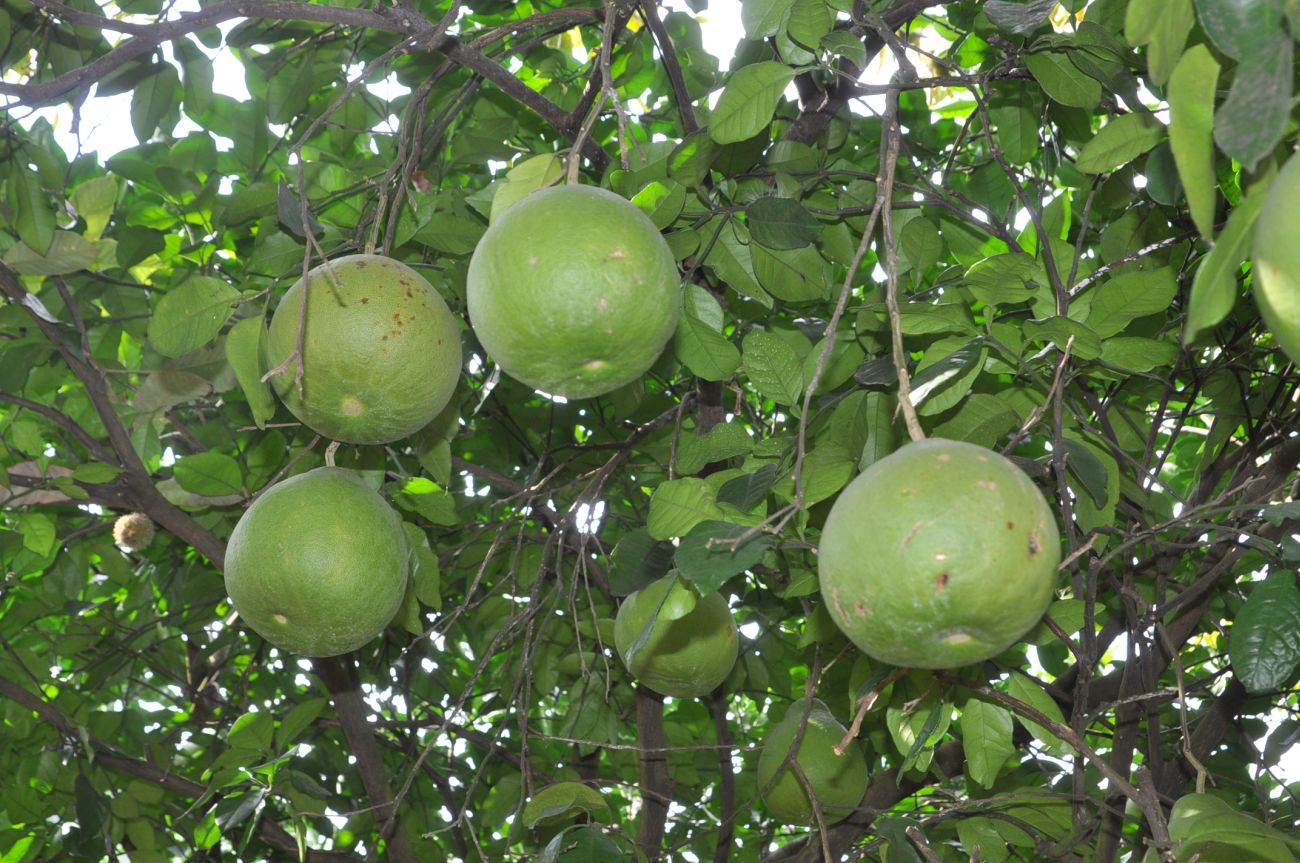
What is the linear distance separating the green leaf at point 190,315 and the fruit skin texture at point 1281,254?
1.76 meters

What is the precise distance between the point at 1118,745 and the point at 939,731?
2.68ft

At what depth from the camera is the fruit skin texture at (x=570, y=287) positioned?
5.24 ft

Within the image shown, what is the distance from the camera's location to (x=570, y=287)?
159 centimetres

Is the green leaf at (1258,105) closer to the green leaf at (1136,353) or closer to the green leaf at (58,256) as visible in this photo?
the green leaf at (1136,353)

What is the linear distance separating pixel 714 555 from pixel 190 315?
1188 millimetres

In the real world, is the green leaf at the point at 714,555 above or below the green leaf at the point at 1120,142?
below

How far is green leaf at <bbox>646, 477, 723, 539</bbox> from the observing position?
2090mm

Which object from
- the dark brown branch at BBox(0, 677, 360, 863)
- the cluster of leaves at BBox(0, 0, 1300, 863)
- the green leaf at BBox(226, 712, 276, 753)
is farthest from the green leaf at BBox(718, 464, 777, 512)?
the dark brown branch at BBox(0, 677, 360, 863)

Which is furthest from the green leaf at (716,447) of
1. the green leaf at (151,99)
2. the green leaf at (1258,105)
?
the green leaf at (151,99)

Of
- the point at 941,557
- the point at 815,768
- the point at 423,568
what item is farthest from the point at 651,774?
the point at 941,557

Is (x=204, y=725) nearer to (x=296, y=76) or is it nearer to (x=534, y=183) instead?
(x=296, y=76)

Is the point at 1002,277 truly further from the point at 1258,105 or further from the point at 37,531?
the point at 37,531

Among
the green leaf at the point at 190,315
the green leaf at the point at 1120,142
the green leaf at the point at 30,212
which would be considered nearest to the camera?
the green leaf at the point at 1120,142

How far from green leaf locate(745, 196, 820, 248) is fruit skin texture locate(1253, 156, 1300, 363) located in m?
1.15
